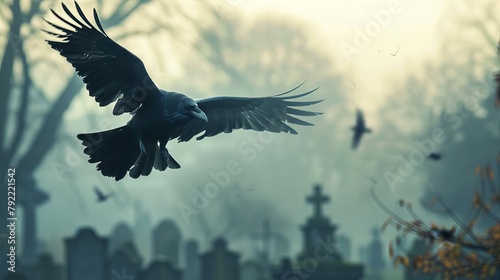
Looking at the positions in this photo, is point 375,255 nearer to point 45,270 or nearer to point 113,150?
point 45,270

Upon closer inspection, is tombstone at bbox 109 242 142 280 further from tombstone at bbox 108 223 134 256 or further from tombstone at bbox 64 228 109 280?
tombstone at bbox 108 223 134 256

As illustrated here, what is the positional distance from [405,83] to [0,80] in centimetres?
1551

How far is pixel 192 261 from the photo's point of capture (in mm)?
24766

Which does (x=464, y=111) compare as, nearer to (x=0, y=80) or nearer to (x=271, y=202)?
(x=271, y=202)

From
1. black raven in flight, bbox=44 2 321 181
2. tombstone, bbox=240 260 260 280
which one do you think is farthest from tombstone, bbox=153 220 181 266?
black raven in flight, bbox=44 2 321 181

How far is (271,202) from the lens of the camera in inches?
1229

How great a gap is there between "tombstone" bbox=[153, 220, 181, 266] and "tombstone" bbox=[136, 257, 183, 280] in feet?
19.0

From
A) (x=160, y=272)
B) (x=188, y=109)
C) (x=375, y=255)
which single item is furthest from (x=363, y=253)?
(x=188, y=109)

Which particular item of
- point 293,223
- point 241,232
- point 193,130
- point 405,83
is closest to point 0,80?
point 241,232

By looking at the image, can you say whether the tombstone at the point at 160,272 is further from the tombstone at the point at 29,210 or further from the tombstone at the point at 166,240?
the tombstone at the point at 29,210

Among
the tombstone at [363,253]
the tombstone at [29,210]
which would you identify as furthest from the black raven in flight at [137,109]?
the tombstone at [363,253]

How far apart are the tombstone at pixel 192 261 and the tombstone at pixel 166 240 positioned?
1.63ft

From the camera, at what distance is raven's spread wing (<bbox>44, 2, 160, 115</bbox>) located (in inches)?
160

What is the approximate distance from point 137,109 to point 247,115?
2.82ft
